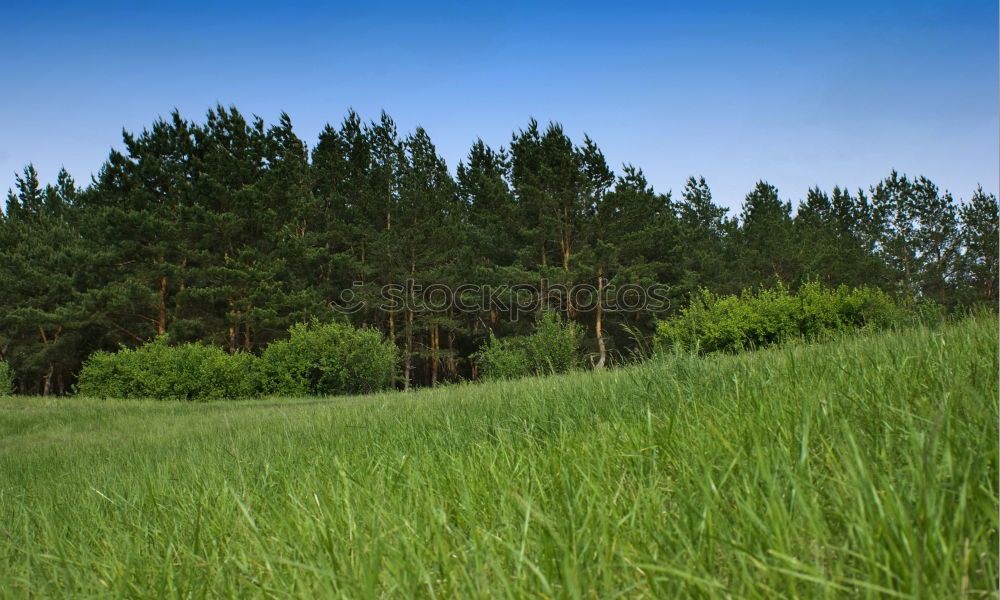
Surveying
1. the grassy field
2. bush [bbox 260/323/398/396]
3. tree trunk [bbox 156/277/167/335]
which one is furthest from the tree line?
the grassy field

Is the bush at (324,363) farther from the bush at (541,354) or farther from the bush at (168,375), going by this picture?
the bush at (541,354)

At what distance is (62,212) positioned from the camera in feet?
130

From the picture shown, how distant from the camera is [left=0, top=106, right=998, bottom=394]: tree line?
1100 inches

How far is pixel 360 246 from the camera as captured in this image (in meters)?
33.2

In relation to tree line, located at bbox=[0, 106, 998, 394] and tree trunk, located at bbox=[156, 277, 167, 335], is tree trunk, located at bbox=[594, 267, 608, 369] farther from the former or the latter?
tree trunk, located at bbox=[156, 277, 167, 335]

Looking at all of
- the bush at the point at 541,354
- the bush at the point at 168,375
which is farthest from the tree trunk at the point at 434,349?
the bush at the point at 168,375

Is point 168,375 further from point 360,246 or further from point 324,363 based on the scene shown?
point 360,246

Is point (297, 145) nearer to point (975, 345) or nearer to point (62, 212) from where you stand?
point (62, 212)

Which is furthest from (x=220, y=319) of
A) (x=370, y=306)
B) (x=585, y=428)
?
(x=585, y=428)

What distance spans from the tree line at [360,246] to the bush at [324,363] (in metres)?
3.36

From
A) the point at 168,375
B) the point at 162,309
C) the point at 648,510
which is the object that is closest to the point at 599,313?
the point at 168,375

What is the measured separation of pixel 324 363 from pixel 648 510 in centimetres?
2322

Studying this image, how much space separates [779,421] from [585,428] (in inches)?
38.2

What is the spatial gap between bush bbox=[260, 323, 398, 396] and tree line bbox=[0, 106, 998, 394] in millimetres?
3363
